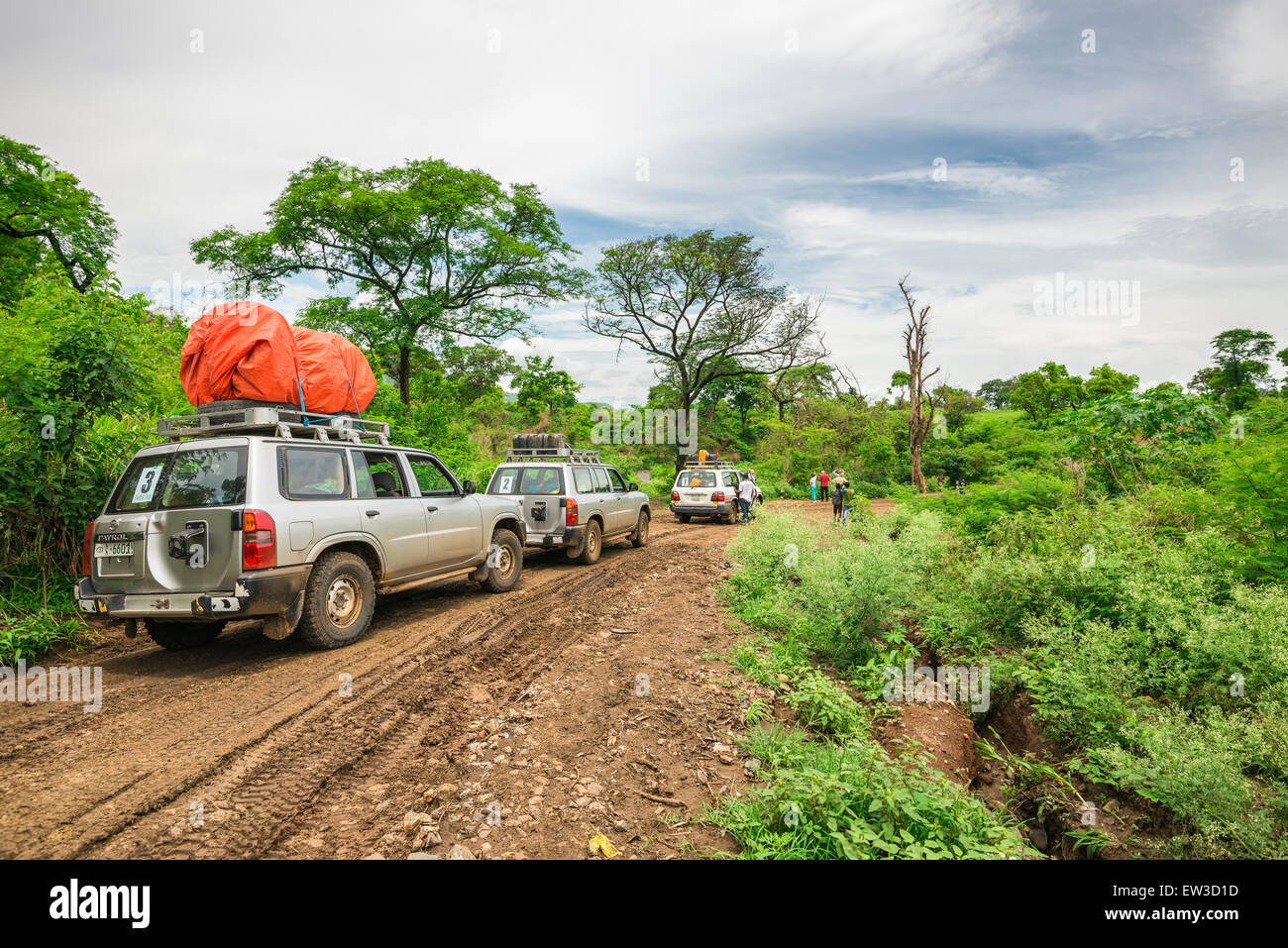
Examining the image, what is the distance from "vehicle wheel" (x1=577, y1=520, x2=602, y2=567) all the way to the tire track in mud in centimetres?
385

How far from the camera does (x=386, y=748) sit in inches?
148

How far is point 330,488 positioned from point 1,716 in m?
2.70

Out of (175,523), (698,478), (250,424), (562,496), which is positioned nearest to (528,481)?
(562,496)

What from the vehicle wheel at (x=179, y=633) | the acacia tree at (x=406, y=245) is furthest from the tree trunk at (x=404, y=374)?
the vehicle wheel at (x=179, y=633)

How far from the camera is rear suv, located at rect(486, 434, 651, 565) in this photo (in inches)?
399

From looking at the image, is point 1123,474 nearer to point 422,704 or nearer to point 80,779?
point 422,704

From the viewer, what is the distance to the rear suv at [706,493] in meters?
18.2

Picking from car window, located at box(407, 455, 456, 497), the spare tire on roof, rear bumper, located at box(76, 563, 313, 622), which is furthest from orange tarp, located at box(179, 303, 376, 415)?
rear bumper, located at box(76, 563, 313, 622)

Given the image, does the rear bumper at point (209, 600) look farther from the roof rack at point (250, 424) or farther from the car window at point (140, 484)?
the roof rack at point (250, 424)

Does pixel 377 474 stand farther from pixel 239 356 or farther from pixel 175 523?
pixel 175 523

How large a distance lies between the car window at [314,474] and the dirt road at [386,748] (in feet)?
4.89

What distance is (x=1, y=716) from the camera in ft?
13.6

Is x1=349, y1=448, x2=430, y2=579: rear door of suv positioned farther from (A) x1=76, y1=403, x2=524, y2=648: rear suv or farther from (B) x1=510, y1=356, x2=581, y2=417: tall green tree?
(B) x1=510, y1=356, x2=581, y2=417: tall green tree
